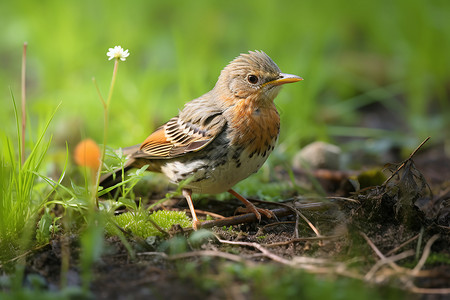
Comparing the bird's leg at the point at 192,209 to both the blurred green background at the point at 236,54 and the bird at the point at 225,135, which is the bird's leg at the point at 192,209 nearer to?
the bird at the point at 225,135

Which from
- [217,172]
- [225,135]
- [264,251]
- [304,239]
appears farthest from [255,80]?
[264,251]

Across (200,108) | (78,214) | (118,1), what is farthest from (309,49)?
(78,214)

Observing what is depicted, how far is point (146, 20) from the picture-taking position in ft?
34.2

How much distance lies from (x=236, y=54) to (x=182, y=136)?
14.9 ft

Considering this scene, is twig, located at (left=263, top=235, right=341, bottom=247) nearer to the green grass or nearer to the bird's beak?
the bird's beak

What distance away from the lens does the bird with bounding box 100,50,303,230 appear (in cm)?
421

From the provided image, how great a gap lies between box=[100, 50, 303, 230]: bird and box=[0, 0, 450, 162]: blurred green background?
5.07 ft

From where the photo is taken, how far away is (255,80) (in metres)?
4.52

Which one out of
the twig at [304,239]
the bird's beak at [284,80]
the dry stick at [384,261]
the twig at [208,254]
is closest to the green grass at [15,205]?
the twig at [208,254]

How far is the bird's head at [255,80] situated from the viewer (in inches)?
177

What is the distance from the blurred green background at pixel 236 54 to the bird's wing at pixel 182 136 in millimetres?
1383

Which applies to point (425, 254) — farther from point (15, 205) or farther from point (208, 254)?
point (15, 205)

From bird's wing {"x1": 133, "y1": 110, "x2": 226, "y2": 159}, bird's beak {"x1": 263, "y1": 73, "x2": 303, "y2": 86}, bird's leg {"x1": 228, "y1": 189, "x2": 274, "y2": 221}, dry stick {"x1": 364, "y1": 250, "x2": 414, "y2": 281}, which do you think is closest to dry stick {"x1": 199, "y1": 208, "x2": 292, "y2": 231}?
bird's leg {"x1": 228, "y1": 189, "x2": 274, "y2": 221}

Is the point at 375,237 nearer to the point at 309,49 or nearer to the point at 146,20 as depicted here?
the point at 309,49
